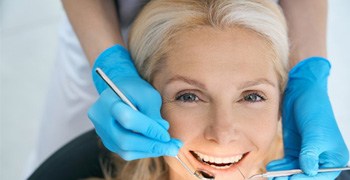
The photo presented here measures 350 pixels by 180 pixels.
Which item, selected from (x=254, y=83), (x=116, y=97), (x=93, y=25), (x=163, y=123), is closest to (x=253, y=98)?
(x=254, y=83)

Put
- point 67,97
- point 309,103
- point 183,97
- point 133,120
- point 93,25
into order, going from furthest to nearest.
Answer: point 67,97 → point 93,25 → point 309,103 → point 183,97 → point 133,120

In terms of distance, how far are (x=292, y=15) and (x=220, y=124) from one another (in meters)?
0.56

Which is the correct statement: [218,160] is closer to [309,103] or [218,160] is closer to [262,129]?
[262,129]

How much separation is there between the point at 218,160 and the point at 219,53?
11.0 inches

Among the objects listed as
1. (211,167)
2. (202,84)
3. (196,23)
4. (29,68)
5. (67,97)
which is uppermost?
(196,23)

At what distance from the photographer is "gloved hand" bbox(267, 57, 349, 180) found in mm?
1324

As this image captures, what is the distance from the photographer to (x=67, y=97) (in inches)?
74.2

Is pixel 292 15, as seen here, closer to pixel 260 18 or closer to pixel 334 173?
pixel 260 18

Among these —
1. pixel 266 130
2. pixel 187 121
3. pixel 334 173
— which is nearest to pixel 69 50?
pixel 187 121

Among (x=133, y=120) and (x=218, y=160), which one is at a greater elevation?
(x=133, y=120)

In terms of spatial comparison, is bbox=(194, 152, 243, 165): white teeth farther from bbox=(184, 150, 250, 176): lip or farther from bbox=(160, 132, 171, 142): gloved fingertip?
bbox=(160, 132, 171, 142): gloved fingertip

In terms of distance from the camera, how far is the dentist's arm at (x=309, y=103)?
4.42 ft

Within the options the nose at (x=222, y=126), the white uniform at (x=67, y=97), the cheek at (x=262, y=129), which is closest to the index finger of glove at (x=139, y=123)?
the nose at (x=222, y=126)

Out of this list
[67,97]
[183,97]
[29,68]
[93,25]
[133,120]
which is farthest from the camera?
[29,68]
